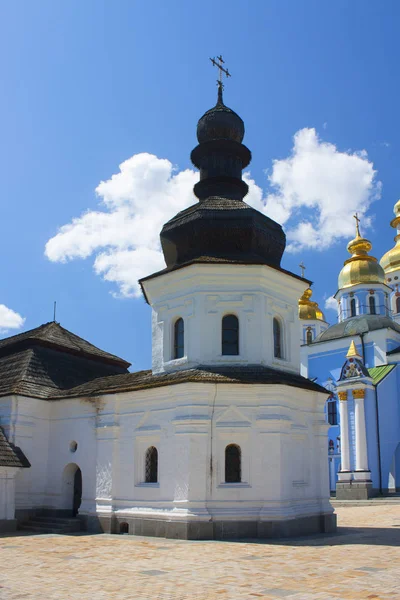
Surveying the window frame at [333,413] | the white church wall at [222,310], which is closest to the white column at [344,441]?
the window frame at [333,413]

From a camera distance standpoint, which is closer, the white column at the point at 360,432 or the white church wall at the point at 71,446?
the white church wall at the point at 71,446

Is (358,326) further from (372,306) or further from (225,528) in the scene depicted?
(225,528)

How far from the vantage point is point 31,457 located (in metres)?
18.7

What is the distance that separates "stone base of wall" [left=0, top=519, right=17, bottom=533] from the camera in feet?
55.1

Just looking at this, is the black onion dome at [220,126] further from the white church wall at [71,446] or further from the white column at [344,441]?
the white column at [344,441]

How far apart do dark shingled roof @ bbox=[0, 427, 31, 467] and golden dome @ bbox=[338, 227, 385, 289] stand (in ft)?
99.0

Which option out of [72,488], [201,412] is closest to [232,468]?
[201,412]

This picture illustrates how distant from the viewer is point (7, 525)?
666 inches

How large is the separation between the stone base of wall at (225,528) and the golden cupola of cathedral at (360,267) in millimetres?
29152

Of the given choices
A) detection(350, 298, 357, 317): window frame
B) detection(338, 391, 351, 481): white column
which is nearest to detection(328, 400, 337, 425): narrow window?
detection(338, 391, 351, 481): white column

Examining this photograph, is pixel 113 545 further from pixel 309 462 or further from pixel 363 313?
pixel 363 313

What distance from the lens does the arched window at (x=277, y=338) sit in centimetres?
1728

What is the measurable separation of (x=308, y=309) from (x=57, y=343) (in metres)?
35.6

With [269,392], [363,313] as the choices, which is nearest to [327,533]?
[269,392]
